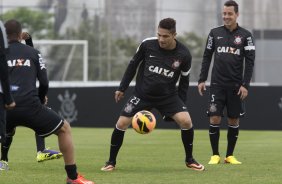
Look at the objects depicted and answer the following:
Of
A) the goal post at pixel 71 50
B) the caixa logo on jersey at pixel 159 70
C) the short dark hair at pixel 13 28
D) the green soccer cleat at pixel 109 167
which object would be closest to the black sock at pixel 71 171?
the short dark hair at pixel 13 28

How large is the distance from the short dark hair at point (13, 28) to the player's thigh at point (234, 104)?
4.25 meters

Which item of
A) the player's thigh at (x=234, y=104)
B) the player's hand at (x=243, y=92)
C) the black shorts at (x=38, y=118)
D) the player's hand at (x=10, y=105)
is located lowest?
the player's thigh at (x=234, y=104)

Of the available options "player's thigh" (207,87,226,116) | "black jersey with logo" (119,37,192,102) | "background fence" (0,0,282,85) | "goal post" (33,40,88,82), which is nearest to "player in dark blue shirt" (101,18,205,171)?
"black jersey with logo" (119,37,192,102)

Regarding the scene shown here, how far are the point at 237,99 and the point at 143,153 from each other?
9.58ft

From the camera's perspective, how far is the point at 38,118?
988 cm

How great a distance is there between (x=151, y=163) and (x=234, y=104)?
1.51 meters

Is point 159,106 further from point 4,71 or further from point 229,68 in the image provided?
point 4,71

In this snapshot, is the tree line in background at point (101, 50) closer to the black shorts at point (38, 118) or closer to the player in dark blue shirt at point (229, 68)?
the player in dark blue shirt at point (229, 68)

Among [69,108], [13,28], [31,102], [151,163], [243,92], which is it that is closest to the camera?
[31,102]

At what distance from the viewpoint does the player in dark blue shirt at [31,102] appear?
9.89m

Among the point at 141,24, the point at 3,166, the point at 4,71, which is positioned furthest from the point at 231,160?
the point at 141,24

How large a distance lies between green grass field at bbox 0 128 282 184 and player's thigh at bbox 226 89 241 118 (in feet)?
2.49

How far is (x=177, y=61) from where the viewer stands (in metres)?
12.1

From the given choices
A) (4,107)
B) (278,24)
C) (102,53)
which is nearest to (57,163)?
(4,107)
